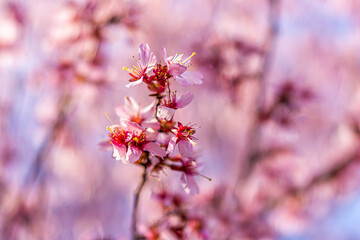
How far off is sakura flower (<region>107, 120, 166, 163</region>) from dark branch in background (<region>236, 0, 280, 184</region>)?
1266mm

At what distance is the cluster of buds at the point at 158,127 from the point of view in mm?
768

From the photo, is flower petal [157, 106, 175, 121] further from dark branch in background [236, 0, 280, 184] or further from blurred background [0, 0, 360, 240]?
dark branch in background [236, 0, 280, 184]

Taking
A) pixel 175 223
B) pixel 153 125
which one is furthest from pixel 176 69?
pixel 175 223

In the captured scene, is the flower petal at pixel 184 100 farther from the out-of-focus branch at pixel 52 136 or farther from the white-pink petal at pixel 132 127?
the out-of-focus branch at pixel 52 136

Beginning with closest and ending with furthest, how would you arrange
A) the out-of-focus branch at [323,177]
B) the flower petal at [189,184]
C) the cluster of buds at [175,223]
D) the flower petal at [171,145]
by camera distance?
the flower petal at [171,145]
the flower petal at [189,184]
the cluster of buds at [175,223]
the out-of-focus branch at [323,177]

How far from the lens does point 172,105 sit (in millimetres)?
822

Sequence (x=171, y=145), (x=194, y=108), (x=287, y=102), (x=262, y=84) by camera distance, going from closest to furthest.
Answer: (x=171, y=145)
(x=287, y=102)
(x=262, y=84)
(x=194, y=108)

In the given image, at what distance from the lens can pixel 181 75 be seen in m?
0.78

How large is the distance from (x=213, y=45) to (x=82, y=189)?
9.16ft

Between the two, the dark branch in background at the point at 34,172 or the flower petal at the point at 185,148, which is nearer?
the flower petal at the point at 185,148

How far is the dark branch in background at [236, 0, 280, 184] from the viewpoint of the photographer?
1.88 metres

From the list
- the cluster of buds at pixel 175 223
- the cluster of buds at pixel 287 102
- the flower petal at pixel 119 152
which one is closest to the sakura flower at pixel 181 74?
the flower petal at pixel 119 152

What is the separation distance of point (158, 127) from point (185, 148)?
0.09m

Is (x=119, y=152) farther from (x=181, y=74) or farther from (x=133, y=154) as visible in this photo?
(x=181, y=74)
